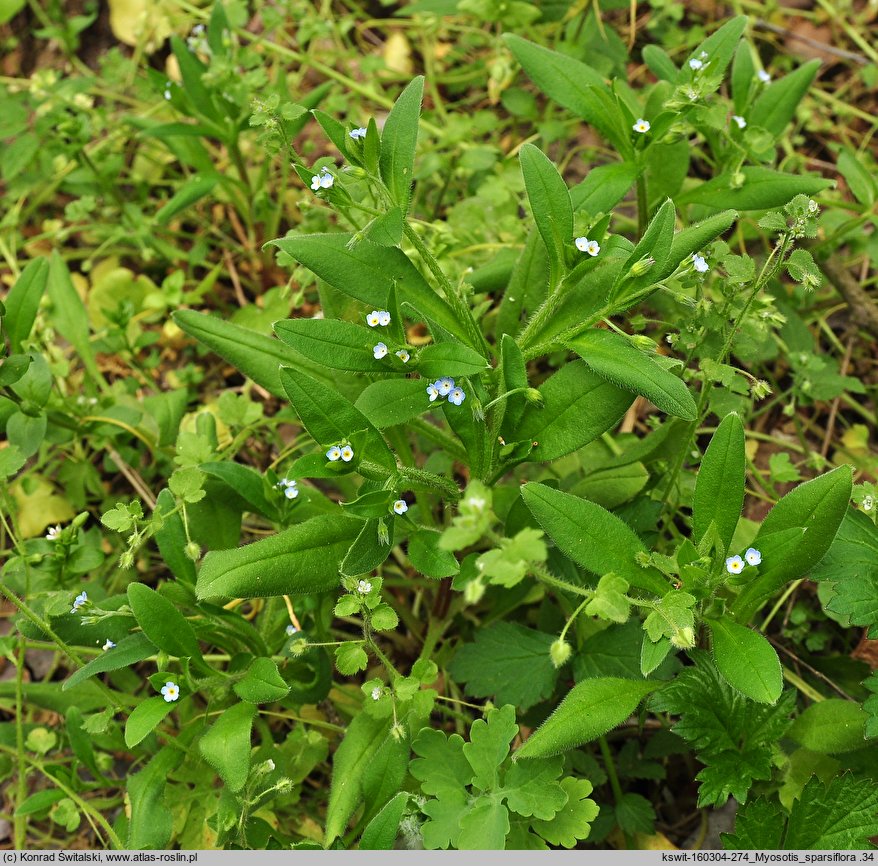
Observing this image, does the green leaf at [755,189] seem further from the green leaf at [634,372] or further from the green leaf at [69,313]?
the green leaf at [69,313]

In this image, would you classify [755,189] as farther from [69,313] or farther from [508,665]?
[69,313]

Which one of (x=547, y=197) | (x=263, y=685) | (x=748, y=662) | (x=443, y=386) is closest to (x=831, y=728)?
(x=748, y=662)

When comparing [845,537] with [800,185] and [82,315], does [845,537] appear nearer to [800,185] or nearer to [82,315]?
[800,185]

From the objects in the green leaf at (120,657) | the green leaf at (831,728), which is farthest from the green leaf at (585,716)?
the green leaf at (120,657)

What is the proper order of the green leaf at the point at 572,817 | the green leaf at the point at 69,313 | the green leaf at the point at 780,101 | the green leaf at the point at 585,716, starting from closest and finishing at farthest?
the green leaf at the point at 585,716, the green leaf at the point at 572,817, the green leaf at the point at 780,101, the green leaf at the point at 69,313

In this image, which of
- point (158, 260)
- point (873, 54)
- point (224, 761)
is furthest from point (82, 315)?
point (873, 54)

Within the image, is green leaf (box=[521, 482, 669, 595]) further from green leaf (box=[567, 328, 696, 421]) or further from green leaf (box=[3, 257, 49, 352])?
green leaf (box=[3, 257, 49, 352])
